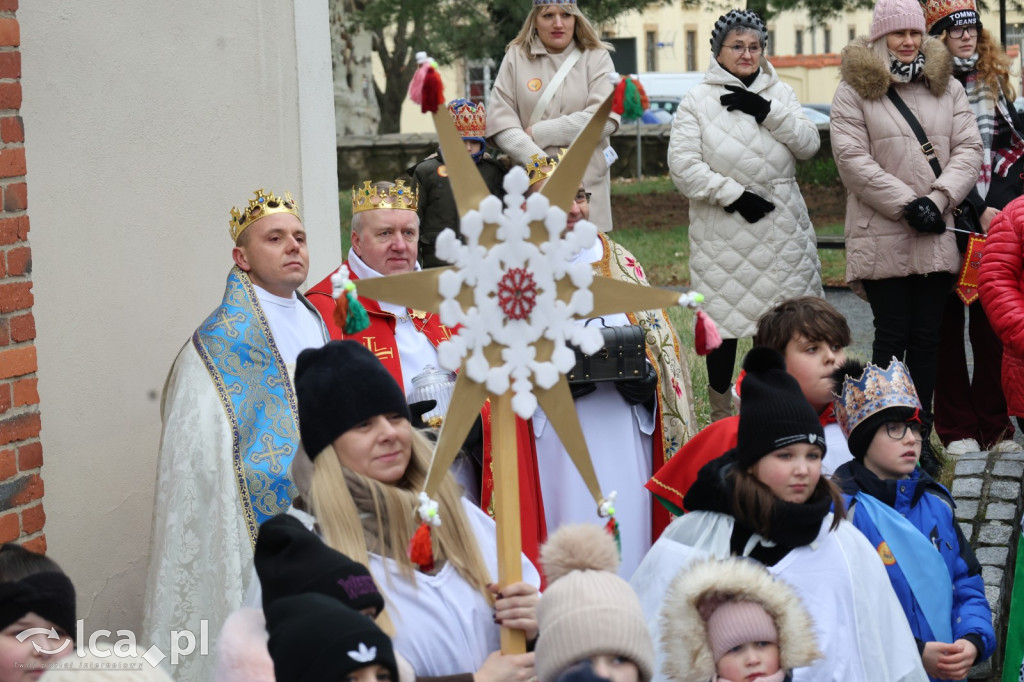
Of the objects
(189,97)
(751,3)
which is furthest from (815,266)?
(751,3)

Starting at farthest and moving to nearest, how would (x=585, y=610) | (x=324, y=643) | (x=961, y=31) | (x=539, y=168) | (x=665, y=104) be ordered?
(x=665, y=104), (x=961, y=31), (x=539, y=168), (x=585, y=610), (x=324, y=643)

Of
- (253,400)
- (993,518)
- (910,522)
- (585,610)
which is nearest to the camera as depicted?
(585,610)

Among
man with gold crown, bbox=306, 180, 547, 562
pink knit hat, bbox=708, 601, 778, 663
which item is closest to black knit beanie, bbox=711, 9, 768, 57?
man with gold crown, bbox=306, 180, 547, 562

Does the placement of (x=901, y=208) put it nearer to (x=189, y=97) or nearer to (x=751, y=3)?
(x=189, y=97)

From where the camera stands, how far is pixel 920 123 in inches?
259

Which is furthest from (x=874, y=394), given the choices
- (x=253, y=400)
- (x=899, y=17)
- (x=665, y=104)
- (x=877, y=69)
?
(x=665, y=104)

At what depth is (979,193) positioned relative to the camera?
680 cm

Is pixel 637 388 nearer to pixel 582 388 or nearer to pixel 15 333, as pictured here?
pixel 582 388

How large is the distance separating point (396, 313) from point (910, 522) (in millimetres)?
1989

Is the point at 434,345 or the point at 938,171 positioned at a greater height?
the point at 938,171

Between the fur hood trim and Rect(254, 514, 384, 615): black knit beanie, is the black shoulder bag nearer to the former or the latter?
the fur hood trim

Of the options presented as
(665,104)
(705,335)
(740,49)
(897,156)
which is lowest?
(705,335)

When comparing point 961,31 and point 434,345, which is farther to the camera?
point 961,31

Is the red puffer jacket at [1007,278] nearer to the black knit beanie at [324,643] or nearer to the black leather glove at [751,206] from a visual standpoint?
the black leather glove at [751,206]
